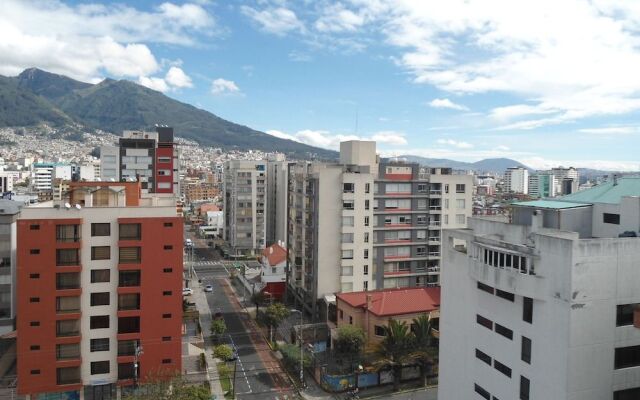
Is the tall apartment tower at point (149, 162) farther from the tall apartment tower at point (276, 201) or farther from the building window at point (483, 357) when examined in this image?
the building window at point (483, 357)

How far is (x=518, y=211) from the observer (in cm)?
2906

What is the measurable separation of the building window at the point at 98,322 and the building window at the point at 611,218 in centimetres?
3180

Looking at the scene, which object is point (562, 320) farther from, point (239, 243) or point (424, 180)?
point (239, 243)

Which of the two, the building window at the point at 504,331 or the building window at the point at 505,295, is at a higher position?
the building window at the point at 505,295

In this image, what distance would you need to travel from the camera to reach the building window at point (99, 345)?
34.0m

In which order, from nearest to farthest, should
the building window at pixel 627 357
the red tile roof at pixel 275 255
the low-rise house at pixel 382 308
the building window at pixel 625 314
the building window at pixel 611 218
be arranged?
1. the building window at pixel 625 314
2. the building window at pixel 627 357
3. the building window at pixel 611 218
4. the low-rise house at pixel 382 308
5. the red tile roof at pixel 275 255

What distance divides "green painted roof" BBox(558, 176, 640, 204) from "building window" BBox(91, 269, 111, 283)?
98.7 feet

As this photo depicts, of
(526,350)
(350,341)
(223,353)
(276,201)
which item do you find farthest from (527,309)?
(276,201)

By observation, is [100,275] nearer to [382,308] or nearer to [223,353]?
[223,353]

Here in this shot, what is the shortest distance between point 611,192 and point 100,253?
32503 millimetres

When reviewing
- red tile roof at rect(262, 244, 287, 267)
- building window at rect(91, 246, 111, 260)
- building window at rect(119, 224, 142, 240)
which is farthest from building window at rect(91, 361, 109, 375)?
red tile roof at rect(262, 244, 287, 267)

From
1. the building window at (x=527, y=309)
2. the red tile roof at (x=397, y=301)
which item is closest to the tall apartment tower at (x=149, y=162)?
the red tile roof at (x=397, y=301)

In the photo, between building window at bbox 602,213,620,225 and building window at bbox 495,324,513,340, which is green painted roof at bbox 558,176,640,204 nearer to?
building window at bbox 602,213,620,225

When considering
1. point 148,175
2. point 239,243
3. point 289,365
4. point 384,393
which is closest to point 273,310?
point 289,365
